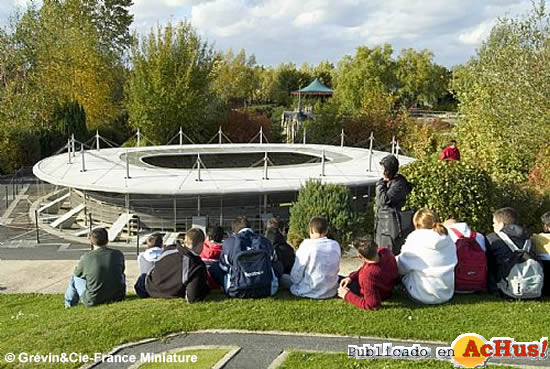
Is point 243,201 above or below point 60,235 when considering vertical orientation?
above

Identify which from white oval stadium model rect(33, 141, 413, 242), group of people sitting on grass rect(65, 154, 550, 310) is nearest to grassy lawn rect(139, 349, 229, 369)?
group of people sitting on grass rect(65, 154, 550, 310)

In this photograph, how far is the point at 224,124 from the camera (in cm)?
2580

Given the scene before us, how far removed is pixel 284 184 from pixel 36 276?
6.53 m

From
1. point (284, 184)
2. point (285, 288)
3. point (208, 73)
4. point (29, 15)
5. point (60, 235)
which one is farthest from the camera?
point (29, 15)

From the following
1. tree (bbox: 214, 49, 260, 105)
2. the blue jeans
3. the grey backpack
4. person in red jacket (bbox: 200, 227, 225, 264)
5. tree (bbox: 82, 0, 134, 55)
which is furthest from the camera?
tree (bbox: 214, 49, 260, 105)

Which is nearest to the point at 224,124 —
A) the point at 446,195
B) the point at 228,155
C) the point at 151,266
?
the point at 228,155

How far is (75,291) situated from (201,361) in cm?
Result: 264

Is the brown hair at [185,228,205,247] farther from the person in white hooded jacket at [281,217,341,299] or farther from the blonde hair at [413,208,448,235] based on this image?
the blonde hair at [413,208,448,235]

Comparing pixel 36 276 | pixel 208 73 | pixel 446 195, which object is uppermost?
pixel 208 73

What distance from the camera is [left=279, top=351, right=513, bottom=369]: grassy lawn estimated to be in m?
4.23

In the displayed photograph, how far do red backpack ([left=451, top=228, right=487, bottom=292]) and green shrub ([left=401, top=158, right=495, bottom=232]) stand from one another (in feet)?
12.7

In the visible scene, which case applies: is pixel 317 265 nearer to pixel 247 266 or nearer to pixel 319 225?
pixel 319 225

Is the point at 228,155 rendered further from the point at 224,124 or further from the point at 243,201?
the point at 243,201

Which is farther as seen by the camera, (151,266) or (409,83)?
(409,83)
